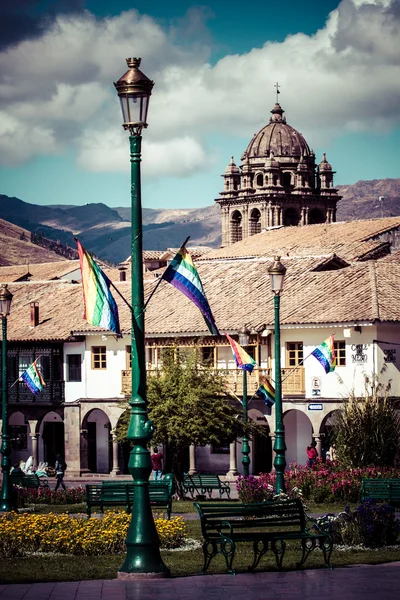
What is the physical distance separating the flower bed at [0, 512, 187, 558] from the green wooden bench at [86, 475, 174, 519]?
4.64 m

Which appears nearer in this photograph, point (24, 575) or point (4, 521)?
point (24, 575)

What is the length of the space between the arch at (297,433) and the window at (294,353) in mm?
1612

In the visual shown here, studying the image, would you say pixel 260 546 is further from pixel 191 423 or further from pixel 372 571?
pixel 191 423

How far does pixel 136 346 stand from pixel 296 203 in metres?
108

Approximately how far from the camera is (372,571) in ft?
58.3

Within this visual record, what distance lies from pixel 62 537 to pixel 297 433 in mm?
29705

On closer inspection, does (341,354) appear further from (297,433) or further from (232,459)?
(232,459)

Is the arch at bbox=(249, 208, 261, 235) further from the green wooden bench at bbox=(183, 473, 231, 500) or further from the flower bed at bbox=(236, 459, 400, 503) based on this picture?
the flower bed at bbox=(236, 459, 400, 503)

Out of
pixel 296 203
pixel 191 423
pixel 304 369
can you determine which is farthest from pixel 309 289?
pixel 296 203

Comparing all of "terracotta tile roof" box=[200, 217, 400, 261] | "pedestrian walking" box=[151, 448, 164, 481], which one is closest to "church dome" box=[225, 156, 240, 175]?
"terracotta tile roof" box=[200, 217, 400, 261]

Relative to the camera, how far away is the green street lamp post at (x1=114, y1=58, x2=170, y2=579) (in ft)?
55.5

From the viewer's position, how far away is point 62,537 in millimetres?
20250

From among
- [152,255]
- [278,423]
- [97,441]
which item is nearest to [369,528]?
[278,423]

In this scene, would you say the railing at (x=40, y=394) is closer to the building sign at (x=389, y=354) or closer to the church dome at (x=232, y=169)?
the building sign at (x=389, y=354)
